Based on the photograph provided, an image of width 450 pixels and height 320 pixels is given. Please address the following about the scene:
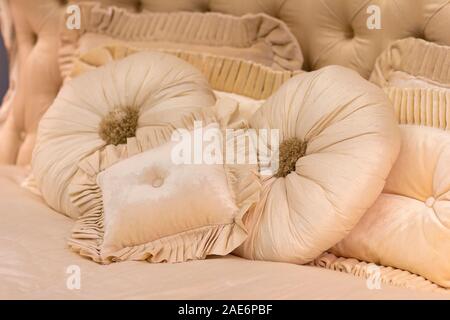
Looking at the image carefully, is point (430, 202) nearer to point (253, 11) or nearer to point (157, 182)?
point (157, 182)

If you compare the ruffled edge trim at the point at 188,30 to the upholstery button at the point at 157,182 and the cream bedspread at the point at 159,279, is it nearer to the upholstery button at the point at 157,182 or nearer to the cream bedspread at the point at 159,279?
the upholstery button at the point at 157,182

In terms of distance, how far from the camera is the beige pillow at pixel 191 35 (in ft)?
4.83

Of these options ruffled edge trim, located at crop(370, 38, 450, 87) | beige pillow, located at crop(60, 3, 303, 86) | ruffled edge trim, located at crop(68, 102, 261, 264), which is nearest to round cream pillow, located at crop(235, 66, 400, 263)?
ruffled edge trim, located at crop(68, 102, 261, 264)

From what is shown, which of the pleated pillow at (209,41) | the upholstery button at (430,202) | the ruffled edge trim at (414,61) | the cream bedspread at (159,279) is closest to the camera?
the cream bedspread at (159,279)

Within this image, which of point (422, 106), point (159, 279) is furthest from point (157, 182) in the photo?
point (422, 106)

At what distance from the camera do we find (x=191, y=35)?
1.53 metres

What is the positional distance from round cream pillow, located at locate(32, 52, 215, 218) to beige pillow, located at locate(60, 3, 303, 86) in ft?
0.54

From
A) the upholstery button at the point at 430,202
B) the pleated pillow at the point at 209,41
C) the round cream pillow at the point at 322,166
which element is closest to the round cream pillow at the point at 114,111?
the pleated pillow at the point at 209,41

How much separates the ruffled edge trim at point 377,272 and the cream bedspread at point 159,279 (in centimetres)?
4

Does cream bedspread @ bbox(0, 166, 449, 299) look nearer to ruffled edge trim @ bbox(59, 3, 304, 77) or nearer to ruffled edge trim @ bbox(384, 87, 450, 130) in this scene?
ruffled edge trim @ bbox(384, 87, 450, 130)

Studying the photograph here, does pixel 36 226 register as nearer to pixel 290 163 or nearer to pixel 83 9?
pixel 290 163

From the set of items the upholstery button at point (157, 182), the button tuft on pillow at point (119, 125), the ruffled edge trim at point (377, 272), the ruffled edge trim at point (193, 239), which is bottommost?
the ruffled edge trim at point (377, 272)

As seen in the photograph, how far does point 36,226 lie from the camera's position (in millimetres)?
1237
